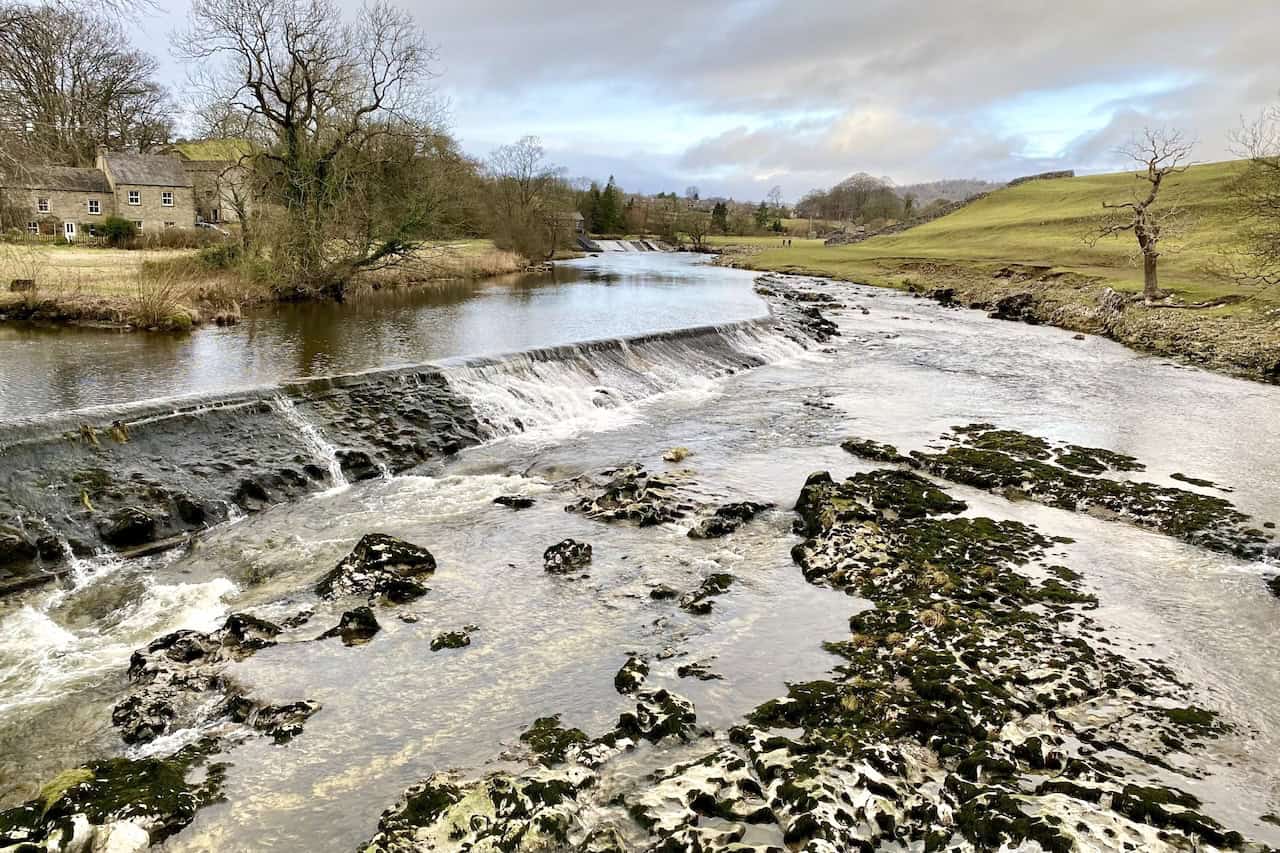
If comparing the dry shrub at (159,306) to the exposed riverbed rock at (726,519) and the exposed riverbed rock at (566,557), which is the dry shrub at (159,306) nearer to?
the exposed riverbed rock at (566,557)

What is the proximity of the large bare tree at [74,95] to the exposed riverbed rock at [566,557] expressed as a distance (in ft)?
40.8

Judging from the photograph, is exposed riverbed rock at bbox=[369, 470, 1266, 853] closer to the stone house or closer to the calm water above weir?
the calm water above weir

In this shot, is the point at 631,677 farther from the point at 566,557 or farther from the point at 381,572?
the point at 381,572

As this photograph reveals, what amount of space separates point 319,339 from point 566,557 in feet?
47.1

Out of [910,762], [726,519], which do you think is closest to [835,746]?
[910,762]

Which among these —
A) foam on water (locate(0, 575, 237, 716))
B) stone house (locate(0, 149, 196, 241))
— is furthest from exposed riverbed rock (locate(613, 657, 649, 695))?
stone house (locate(0, 149, 196, 241))

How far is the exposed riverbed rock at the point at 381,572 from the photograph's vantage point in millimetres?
8008

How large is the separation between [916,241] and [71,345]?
71.7 meters

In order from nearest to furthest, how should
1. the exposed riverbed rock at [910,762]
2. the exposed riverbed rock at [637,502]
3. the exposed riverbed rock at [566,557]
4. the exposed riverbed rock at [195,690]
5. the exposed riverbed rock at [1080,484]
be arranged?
1. the exposed riverbed rock at [910,762]
2. the exposed riverbed rock at [195,690]
3. the exposed riverbed rock at [566,557]
4. the exposed riverbed rock at [1080,484]
5. the exposed riverbed rock at [637,502]

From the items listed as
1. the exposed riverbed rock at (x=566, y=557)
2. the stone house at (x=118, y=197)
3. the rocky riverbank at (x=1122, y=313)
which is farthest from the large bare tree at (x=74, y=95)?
the rocky riverbank at (x=1122, y=313)

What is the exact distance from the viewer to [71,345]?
17469 mm

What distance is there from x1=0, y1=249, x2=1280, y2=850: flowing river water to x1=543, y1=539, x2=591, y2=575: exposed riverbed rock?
181 mm

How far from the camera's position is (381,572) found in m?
8.33

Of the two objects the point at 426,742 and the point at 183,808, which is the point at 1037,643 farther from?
the point at 183,808
